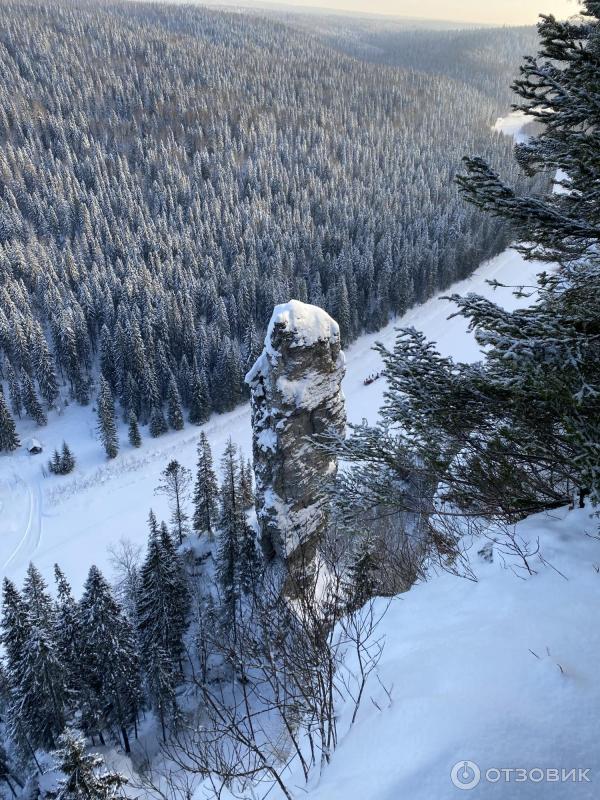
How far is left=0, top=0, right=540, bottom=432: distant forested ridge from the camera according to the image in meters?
66.8

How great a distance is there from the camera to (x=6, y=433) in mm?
55594

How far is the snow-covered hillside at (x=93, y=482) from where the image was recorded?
4066 centimetres

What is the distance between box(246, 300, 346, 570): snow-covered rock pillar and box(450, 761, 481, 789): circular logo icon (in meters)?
15.3

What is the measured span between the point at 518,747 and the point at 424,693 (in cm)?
127

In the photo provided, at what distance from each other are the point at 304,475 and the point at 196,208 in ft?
318

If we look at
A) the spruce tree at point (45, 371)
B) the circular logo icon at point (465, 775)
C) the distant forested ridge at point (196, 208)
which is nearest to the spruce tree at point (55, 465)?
the distant forested ridge at point (196, 208)

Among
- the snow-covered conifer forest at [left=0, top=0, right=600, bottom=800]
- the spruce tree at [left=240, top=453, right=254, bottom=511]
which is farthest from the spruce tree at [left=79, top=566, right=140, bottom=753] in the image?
the spruce tree at [left=240, top=453, right=254, bottom=511]

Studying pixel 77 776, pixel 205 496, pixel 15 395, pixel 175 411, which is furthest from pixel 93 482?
pixel 77 776

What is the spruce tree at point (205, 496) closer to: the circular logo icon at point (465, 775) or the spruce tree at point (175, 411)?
the spruce tree at point (175, 411)

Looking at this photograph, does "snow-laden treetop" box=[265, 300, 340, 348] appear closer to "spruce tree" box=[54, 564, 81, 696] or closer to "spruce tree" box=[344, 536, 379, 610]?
"spruce tree" box=[344, 536, 379, 610]

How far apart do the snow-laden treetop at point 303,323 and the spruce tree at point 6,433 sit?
1936 inches

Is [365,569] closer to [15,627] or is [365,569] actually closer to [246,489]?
[15,627]

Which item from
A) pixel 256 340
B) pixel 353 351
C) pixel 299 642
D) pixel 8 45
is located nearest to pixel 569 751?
pixel 299 642

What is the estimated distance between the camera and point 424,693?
16.3 feet
